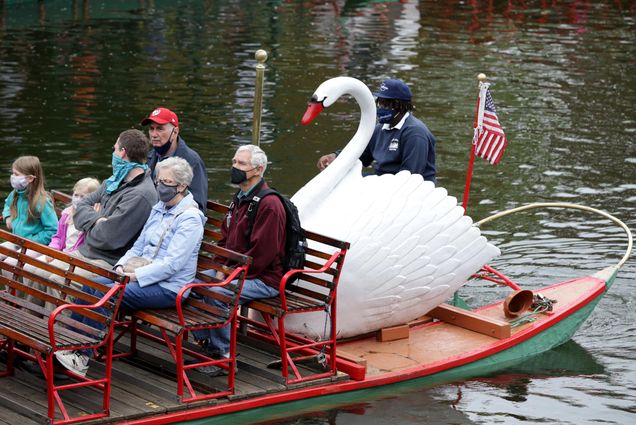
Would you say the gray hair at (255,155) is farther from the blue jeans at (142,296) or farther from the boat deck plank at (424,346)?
the boat deck plank at (424,346)

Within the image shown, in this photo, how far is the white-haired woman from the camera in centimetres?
851

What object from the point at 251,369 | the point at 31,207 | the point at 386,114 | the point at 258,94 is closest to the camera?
the point at 251,369

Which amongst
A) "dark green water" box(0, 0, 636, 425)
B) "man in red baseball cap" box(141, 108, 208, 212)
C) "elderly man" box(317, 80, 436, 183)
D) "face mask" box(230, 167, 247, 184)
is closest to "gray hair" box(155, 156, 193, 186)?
"face mask" box(230, 167, 247, 184)

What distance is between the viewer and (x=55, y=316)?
24.9 feet

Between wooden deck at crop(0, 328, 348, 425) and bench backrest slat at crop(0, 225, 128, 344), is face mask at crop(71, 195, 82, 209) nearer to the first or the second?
bench backrest slat at crop(0, 225, 128, 344)

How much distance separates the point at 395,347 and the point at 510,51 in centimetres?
2028

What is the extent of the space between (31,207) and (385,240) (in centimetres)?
276

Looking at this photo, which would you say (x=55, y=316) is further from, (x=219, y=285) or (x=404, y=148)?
(x=404, y=148)

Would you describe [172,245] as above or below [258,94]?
below

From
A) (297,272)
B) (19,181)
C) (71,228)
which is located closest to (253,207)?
(297,272)

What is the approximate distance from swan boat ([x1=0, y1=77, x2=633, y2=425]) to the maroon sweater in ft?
2.37

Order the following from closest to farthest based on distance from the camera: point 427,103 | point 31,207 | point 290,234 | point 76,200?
point 290,234, point 76,200, point 31,207, point 427,103

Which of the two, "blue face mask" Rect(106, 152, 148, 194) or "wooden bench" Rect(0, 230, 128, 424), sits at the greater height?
"blue face mask" Rect(106, 152, 148, 194)

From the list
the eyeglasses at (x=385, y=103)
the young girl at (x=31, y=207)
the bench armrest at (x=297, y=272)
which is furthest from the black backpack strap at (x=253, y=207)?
the eyeglasses at (x=385, y=103)
